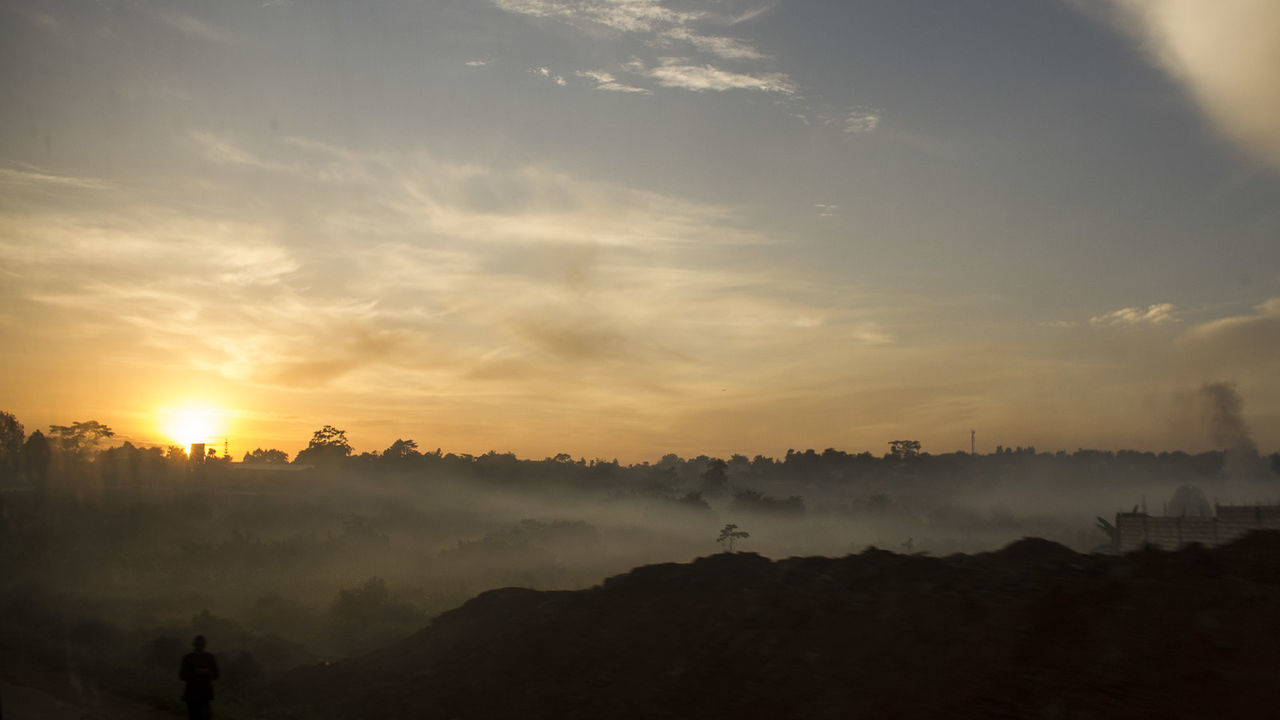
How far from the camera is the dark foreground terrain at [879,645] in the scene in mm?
9695

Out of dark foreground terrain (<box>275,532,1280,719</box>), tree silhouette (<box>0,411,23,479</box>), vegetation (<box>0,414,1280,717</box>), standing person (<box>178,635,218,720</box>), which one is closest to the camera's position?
dark foreground terrain (<box>275,532,1280,719</box>)

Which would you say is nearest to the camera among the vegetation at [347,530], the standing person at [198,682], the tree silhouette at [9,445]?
the standing person at [198,682]

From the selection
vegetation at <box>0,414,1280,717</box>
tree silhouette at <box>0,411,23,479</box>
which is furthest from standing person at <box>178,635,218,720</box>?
tree silhouette at <box>0,411,23,479</box>

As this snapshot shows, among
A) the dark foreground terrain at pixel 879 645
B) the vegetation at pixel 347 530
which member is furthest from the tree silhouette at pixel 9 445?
the dark foreground terrain at pixel 879 645

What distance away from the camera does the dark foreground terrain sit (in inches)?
382

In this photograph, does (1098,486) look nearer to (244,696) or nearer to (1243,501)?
(1243,501)

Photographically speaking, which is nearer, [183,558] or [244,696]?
[244,696]

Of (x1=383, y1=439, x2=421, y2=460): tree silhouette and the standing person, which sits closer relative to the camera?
the standing person

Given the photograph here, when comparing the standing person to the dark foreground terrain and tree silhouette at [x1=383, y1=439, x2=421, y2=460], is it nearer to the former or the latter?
the dark foreground terrain

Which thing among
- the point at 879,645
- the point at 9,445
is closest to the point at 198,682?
the point at 879,645

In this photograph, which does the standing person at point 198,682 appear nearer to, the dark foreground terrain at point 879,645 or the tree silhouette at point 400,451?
the dark foreground terrain at point 879,645

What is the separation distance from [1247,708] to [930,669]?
357cm

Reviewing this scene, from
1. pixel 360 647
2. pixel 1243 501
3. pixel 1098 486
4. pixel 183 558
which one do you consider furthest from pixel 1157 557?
pixel 1098 486

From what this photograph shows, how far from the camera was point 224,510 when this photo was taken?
239 feet
